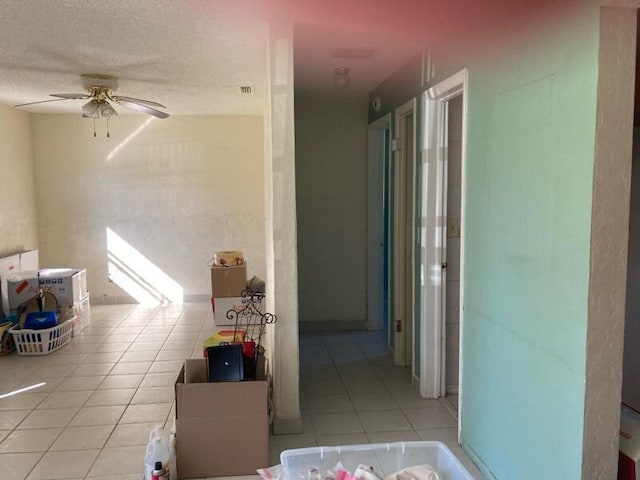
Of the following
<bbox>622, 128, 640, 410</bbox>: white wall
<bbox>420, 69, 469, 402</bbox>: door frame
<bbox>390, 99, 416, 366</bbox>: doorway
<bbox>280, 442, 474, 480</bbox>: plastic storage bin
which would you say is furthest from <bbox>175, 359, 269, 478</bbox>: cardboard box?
<bbox>622, 128, 640, 410</bbox>: white wall

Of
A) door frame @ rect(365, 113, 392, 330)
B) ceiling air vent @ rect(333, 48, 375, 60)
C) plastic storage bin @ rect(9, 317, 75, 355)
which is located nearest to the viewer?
ceiling air vent @ rect(333, 48, 375, 60)

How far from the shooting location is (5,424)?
10.2 feet

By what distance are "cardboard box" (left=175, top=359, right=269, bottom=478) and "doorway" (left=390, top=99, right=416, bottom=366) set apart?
1851 millimetres

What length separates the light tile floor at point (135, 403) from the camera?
2.74 meters

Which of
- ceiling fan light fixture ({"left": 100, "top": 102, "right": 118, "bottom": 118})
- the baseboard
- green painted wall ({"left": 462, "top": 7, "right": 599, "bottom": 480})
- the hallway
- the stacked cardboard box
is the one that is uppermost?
ceiling fan light fixture ({"left": 100, "top": 102, "right": 118, "bottom": 118})

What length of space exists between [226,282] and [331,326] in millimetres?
1233

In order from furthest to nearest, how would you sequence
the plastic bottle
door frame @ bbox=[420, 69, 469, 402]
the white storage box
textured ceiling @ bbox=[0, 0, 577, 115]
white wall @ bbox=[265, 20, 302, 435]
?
the white storage box < door frame @ bbox=[420, 69, 469, 402] < white wall @ bbox=[265, 20, 302, 435] < textured ceiling @ bbox=[0, 0, 577, 115] < the plastic bottle

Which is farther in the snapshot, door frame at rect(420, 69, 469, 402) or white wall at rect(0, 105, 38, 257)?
white wall at rect(0, 105, 38, 257)

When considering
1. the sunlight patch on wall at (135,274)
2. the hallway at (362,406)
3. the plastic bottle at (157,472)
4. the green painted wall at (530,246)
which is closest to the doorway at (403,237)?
the hallway at (362,406)

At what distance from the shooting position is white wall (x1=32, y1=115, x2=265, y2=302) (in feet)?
20.4

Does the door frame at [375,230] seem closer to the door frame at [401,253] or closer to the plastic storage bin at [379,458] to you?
the door frame at [401,253]

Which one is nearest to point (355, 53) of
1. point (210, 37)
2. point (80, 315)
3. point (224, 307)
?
point (210, 37)

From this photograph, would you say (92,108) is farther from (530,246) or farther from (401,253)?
(530,246)

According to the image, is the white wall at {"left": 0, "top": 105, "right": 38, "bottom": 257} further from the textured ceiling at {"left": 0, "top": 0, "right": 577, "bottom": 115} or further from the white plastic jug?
the white plastic jug
